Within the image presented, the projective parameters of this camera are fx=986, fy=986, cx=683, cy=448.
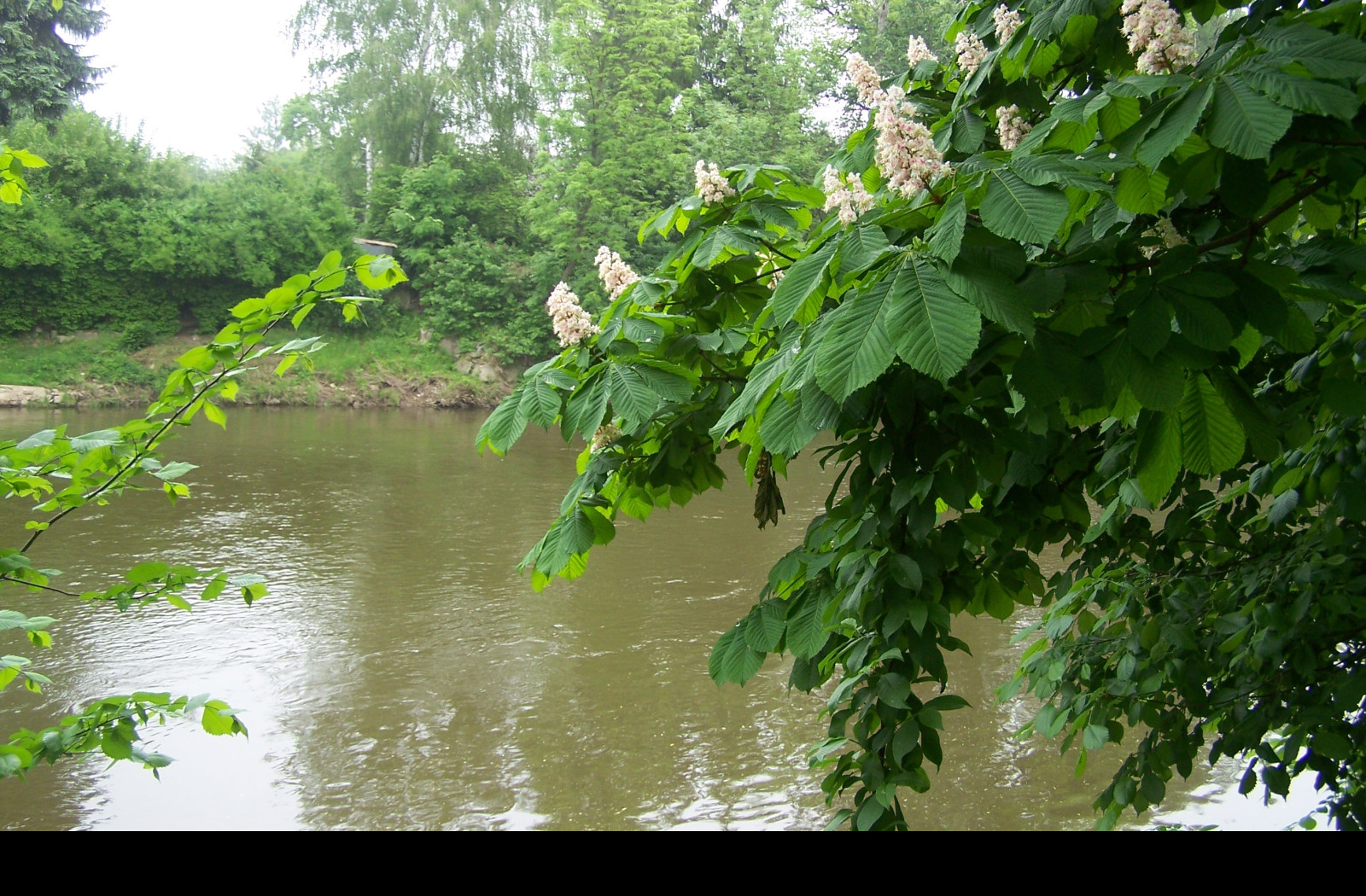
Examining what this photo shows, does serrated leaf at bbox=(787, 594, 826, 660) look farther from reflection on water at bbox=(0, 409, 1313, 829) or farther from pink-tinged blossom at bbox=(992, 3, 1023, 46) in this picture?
reflection on water at bbox=(0, 409, 1313, 829)

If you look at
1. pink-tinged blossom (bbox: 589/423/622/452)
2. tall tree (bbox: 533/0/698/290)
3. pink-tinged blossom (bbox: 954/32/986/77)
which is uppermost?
tall tree (bbox: 533/0/698/290)

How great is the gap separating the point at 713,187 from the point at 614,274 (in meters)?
0.27

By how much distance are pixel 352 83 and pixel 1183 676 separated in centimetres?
3311

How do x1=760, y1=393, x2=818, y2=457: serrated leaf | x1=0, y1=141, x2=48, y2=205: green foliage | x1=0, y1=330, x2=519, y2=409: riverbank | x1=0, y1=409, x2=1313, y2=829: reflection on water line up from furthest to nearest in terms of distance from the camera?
x1=0, y1=330, x2=519, y2=409: riverbank, x1=0, y1=409, x2=1313, y2=829: reflection on water, x1=0, y1=141, x2=48, y2=205: green foliage, x1=760, y1=393, x2=818, y2=457: serrated leaf

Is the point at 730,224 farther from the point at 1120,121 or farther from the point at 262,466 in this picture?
the point at 262,466

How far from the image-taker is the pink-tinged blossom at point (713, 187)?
202 cm

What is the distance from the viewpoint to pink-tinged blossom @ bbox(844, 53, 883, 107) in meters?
1.69

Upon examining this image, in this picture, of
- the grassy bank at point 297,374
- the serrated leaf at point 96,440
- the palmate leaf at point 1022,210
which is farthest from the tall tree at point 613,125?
the palmate leaf at point 1022,210

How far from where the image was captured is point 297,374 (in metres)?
25.2

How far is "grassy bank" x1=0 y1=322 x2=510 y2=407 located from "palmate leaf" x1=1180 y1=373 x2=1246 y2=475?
23.7 m

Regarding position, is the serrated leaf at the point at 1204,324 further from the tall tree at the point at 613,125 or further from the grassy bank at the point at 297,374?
the tall tree at the point at 613,125

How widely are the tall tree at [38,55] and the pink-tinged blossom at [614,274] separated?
27.8m

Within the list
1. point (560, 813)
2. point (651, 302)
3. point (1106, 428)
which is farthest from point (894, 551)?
point (560, 813)

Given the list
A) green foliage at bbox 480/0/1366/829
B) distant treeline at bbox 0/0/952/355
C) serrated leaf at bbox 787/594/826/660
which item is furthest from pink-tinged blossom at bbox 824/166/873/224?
distant treeline at bbox 0/0/952/355
